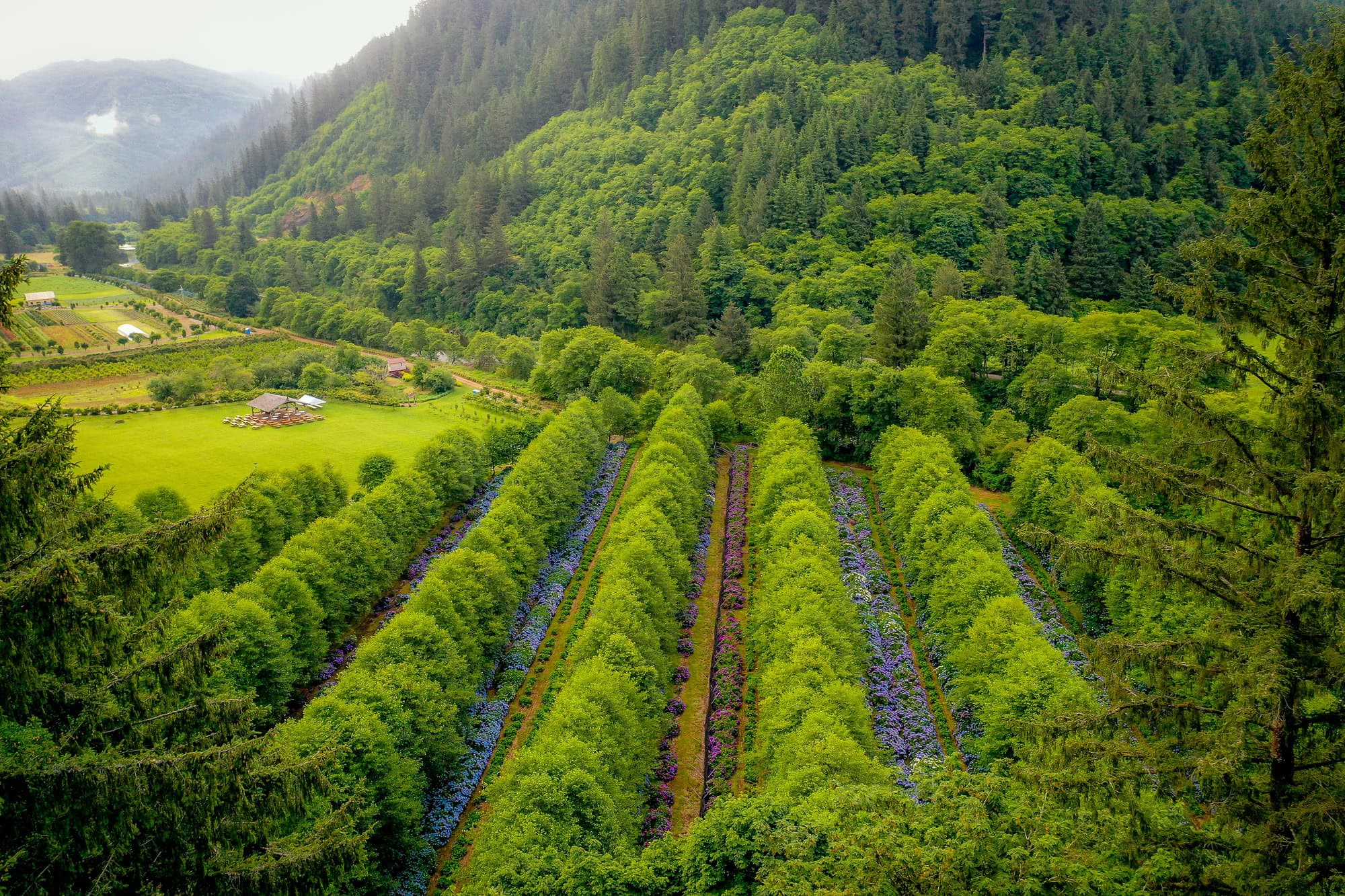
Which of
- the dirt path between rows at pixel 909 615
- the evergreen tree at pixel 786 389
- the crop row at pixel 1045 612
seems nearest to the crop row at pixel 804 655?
the dirt path between rows at pixel 909 615

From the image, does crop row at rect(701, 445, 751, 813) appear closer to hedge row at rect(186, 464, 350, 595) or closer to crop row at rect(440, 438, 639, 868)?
crop row at rect(440, 438, 639, 868)

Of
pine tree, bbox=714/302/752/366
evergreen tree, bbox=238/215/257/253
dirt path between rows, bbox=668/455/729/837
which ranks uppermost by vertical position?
evergreen tree, bbox=238/215/257/253

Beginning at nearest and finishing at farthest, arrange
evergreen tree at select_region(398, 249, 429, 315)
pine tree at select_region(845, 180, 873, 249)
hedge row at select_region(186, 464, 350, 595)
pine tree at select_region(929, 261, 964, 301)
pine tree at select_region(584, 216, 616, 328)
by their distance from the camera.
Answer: hedge row at select_region(186, 464, 350, 595) < pine tree at select_region(929, 261, 964, 301) < pine tree at select_region(584, 216, 616, 328) < pine tree at select_region(845, 180, 873, 249) < evergreen tree at select_region(398, 249, 429, 315)

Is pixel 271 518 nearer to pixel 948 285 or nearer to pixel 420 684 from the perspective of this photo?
pixel 420 684

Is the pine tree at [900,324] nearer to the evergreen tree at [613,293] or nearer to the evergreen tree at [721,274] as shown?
the evergreen tree at [721,274]

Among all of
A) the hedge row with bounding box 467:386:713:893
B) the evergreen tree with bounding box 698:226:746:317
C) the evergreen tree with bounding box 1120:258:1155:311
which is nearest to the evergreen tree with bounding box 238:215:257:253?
the evergreen tree with bounding box 698:226:746:317

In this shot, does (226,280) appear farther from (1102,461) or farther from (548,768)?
(1102,461)

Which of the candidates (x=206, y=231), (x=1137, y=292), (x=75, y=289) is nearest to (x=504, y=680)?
(x=1137, y=292)
